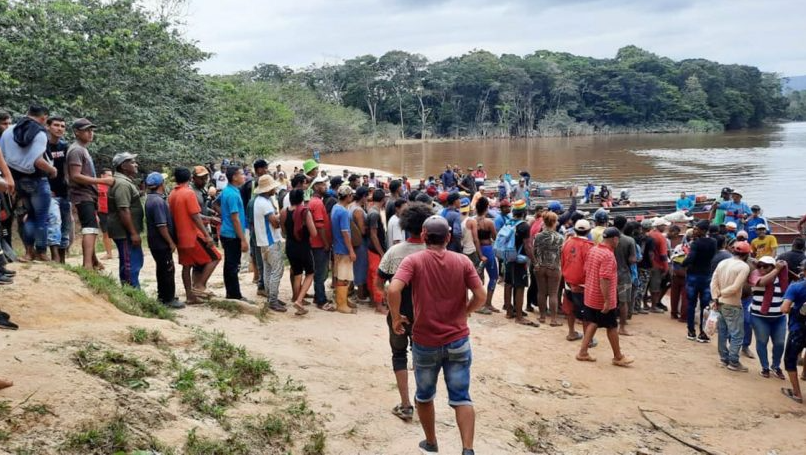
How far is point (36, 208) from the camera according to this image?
18.7ft

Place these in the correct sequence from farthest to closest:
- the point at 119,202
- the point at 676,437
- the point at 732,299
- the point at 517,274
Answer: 1. the point at 517,274
2. the point at 732,299
3. the point at 119,202
4. the point at 676,437

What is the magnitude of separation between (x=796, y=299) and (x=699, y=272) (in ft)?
6.30

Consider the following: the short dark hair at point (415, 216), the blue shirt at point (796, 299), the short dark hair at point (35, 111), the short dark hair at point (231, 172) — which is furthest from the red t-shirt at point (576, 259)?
the short dark hair at point (35, 111)

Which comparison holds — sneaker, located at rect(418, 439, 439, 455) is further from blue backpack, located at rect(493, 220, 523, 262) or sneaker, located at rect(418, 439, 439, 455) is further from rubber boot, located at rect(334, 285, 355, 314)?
blue backpack, located at rect(493, 220, 523, 262)

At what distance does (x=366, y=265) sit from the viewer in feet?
25.4

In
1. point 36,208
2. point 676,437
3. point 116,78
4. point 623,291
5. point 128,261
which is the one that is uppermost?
point 116,78

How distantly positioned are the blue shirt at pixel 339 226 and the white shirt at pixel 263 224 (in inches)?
29.1

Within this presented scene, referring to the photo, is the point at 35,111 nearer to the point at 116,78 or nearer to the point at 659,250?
the point at 659,250

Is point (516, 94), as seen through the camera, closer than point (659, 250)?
No

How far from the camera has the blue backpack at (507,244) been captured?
7.99 meters

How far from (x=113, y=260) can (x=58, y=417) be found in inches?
279

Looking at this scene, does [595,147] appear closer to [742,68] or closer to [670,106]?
[670,106]

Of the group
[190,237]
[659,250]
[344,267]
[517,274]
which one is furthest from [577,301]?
[190,237]

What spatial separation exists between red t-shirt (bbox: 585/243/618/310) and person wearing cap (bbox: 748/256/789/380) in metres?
1.69
